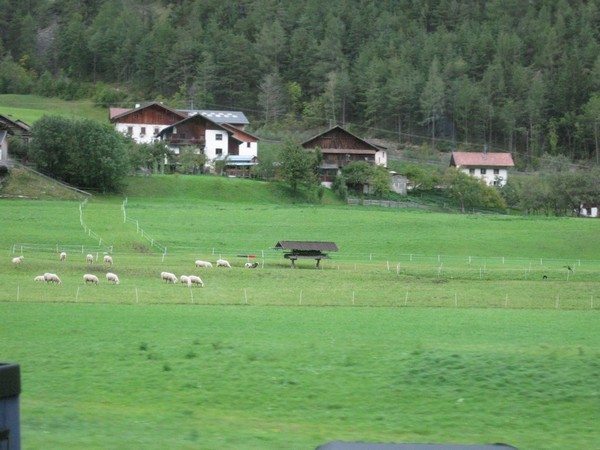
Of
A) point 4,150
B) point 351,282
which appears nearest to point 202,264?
point 351,282

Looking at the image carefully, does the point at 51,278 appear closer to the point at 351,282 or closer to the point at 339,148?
the point at 351,282

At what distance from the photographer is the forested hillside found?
14575 cm

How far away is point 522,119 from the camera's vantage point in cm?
14688

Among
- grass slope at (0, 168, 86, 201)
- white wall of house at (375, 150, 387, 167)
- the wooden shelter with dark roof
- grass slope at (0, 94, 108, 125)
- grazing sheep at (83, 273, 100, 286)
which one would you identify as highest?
grass slope at (0, 94, 108, 125)

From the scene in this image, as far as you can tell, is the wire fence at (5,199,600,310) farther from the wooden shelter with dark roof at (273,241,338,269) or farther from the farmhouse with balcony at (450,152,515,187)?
the farmhouse with balcony at (450,152,515,187)

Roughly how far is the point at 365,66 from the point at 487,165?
1792 inches

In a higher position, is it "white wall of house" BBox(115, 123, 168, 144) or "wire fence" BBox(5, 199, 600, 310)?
"white wall of house" BBox(115, 123, 168, 144)

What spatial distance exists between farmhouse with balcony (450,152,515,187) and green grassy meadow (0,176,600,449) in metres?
57.8

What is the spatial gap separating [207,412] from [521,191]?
88.6 metres

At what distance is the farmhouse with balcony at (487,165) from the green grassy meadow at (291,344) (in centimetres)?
5782

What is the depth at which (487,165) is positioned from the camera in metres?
120

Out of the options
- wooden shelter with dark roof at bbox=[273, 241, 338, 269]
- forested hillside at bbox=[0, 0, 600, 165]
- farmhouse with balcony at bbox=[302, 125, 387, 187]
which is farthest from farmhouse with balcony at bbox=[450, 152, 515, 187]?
wooden shelter with dark roof at bbox=[273, 241, 338, 269]

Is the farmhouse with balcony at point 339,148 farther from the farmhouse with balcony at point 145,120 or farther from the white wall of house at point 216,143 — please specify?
the farmhouse with balcony at point 145,120

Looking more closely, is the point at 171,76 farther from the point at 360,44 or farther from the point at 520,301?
the point at 520,301
